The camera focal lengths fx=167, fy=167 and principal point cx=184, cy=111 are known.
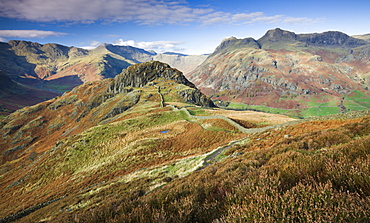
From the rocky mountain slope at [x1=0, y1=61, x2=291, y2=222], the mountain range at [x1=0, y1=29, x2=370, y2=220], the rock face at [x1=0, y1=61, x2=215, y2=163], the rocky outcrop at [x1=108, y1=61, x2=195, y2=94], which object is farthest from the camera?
the rocky outcrop at [x1=108, y1=61, x2=195, y2=94]

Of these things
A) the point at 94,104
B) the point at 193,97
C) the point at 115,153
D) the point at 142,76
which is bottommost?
Answer: the point at 94,104

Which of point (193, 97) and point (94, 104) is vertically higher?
point (193, 97)

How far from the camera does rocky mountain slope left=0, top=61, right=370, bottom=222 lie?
395cm

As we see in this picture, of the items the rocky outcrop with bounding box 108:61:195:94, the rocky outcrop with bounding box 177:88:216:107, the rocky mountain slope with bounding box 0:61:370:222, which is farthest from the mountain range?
the rocky outcrop with bounding box 108:61:195:94

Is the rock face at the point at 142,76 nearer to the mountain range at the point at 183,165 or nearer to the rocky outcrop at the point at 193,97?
the mountain range at the point at 183,165

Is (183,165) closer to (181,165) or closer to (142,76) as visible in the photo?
(181,165)

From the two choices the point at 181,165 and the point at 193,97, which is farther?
the point at 193,97

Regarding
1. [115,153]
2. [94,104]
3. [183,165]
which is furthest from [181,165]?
[94,104]

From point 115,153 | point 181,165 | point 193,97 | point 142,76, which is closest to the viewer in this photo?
point 181,165

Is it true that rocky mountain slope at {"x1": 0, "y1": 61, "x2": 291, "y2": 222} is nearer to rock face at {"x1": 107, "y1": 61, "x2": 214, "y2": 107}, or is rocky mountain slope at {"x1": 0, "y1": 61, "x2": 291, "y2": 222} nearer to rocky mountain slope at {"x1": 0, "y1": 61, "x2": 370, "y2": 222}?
rocky mountain slope at {"x1": 0, "y1": 61, "x2": 370, "y2": 222}

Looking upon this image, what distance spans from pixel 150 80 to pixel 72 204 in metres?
120

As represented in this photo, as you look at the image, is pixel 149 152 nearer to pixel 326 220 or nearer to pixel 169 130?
pixel 169 130

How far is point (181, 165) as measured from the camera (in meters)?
21.4

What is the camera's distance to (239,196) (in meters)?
4.65
